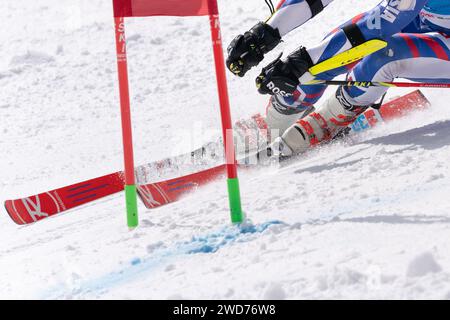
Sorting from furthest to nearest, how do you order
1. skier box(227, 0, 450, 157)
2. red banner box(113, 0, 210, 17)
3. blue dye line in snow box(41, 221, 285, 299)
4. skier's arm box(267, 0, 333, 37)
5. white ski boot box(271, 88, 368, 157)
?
white ski boot box(271, 88, 368, 157)
skier's arm box(267, 0, 333, 37)
skier box(227, 0, 450, 157)
red banner box(113, 0, 210, 17)
blue dye line in snow box(41, 221, 285, 299)

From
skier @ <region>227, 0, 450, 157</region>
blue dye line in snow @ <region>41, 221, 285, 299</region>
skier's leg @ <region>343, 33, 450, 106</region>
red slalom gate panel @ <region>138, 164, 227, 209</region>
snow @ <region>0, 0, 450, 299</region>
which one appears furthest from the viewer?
skier's leg @ <region>343, 33, 450, 106</region>

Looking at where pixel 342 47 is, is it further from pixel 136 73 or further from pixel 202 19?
pixel 202 19

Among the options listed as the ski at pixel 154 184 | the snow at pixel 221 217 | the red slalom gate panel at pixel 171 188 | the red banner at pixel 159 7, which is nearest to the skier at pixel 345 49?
the snow at pixel 221 217

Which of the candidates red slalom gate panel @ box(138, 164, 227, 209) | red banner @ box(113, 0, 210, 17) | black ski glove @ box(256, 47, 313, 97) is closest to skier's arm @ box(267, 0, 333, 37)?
black ski glove @ box(256, 47, 313, 97)

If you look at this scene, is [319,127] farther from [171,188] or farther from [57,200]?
[57,200]

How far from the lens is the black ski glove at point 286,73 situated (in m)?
4.25

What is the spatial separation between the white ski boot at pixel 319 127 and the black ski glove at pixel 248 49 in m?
0.62

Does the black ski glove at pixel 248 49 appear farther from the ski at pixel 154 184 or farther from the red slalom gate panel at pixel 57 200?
the red slalom gate panel at pixel 57 200

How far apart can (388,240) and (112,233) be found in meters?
1.46

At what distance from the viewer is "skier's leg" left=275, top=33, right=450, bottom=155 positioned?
4426 mm

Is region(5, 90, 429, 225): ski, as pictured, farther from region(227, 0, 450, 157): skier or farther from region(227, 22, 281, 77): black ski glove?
region(227, 22, 281, 77): black ski glove

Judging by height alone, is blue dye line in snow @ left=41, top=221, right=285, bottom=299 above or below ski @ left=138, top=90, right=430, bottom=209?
below

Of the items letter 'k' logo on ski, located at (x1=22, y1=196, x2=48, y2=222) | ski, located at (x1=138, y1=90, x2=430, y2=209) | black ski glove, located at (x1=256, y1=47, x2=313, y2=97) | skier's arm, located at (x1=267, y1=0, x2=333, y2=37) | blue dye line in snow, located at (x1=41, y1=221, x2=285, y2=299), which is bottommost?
blue dye line in snow, located at (x1=41, y1=221, x2=285, y2=299)

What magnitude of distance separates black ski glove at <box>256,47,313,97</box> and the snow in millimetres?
531
